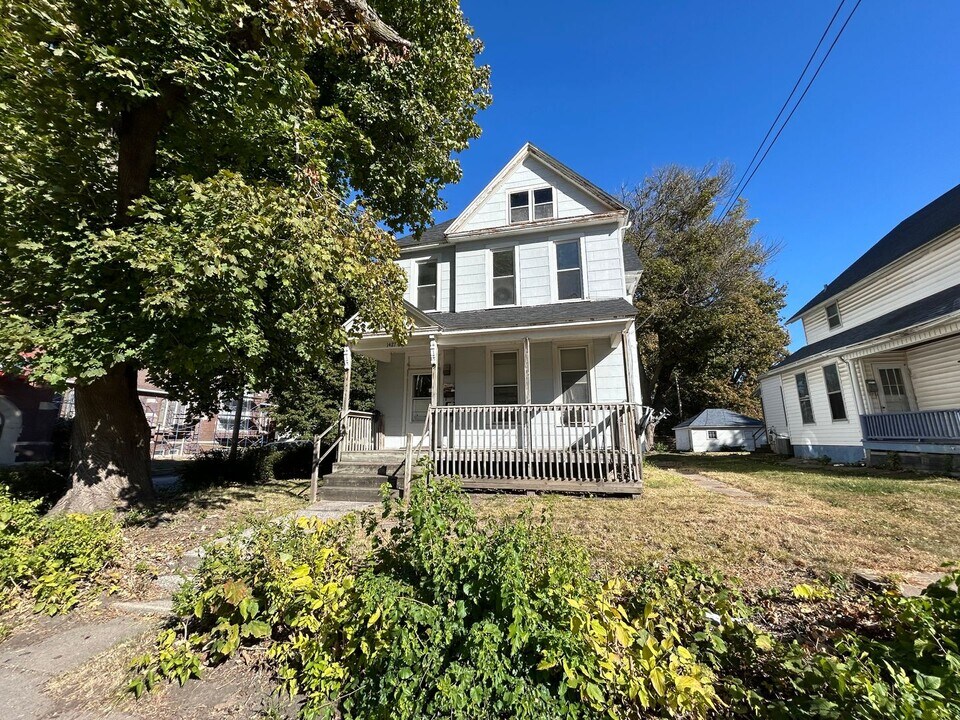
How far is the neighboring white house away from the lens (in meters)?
11.4

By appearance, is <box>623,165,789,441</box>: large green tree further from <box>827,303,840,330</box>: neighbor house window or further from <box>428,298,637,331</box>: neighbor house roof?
<box>428,298,637,331</box>: neighbor house roof

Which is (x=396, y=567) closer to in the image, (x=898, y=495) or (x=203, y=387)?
(x=203, y=387)

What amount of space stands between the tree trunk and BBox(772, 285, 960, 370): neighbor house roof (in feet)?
57.4

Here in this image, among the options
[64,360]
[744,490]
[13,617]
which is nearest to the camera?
[13,617]

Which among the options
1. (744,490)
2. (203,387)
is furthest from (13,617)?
(744,490)

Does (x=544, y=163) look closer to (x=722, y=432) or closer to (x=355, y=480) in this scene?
(x=355, y=480)

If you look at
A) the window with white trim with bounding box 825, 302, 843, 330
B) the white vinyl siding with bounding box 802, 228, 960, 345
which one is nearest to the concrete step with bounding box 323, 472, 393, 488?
the white vinyl siding with bounding box 802, 228, 960, 345

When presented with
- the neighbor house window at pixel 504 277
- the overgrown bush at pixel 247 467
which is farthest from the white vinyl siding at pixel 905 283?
the overgrown bush at pixel 247 467

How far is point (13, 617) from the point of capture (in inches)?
150

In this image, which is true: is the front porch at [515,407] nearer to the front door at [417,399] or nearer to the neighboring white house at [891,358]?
the front door at [417,399]

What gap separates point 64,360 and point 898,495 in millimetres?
13749

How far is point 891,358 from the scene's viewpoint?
45.0 feet

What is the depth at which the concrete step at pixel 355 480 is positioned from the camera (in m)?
9.15

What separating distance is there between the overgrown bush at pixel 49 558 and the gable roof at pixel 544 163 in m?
10.6
